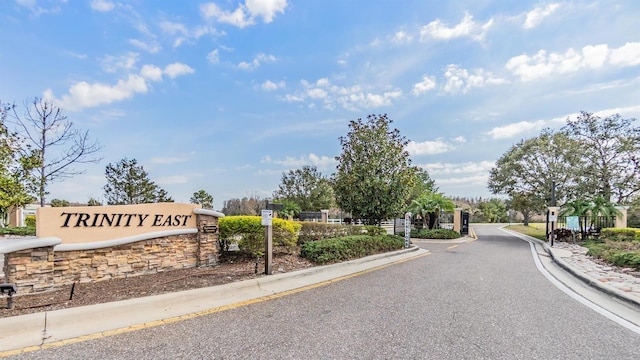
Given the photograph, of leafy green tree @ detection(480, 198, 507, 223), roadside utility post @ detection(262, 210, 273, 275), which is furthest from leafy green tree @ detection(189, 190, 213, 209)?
leafy green tree @ detection(480, 198, 507, 223)

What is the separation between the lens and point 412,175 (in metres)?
15.4

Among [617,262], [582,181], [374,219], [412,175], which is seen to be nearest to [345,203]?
[374,219]

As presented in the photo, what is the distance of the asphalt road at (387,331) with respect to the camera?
12.5ft

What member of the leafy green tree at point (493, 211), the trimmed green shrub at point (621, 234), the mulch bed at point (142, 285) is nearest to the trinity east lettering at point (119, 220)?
the mulch bed at point (142, 285)

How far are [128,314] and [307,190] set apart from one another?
34907 mm

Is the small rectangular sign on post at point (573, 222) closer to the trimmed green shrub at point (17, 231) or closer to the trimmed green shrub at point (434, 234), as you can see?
the trimmed green shrub at point (434, 234)

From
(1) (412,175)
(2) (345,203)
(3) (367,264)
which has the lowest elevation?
(3) (367,264)

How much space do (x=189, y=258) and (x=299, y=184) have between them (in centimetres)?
3189

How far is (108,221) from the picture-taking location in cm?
682

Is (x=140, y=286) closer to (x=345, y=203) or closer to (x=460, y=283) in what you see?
→ (x=460, y=283)

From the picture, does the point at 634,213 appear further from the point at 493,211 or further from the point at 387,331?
the point at 493,211

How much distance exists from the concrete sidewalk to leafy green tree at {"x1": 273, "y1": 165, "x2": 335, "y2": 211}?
104 feet

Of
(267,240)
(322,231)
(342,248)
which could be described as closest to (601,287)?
(342,248)

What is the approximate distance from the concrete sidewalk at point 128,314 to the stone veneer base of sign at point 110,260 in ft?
5.28
